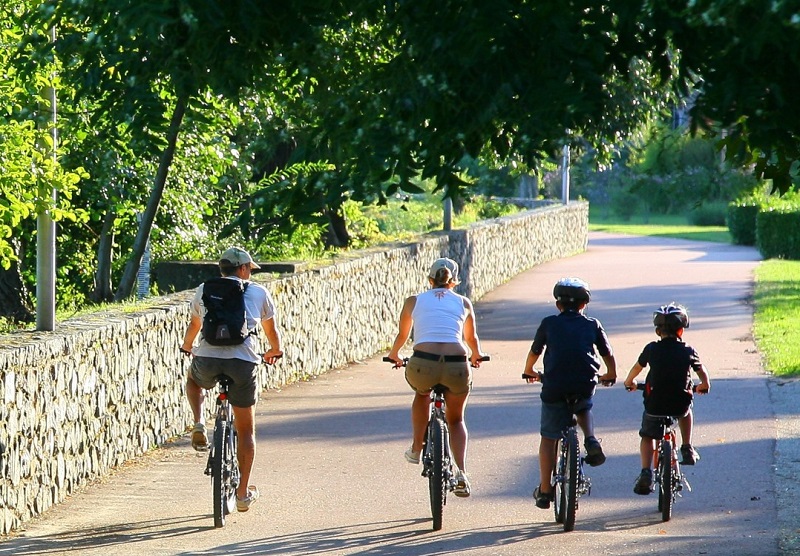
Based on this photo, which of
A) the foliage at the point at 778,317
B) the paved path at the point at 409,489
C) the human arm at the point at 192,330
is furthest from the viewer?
the foliage at the point at 778,317

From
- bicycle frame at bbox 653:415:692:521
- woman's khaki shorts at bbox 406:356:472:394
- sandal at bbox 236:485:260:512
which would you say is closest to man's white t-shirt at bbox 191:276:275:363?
sandal at bbox 236:485:260:512

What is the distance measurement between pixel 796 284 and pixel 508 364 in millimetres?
11190

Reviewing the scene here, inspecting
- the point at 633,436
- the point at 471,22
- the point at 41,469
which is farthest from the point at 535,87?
the point at 633,436

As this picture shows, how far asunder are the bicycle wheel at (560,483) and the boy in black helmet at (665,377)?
17.8 inches

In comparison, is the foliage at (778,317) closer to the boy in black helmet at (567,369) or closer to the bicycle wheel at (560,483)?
the bicycle wheel at (560,483)

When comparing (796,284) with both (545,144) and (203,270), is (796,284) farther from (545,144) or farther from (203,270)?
(545,144)

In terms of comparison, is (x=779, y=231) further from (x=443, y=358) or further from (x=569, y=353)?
(x=569, y=353)

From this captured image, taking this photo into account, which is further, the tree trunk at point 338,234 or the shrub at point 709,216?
the shrub at point 709,216

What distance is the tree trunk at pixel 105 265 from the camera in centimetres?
1656

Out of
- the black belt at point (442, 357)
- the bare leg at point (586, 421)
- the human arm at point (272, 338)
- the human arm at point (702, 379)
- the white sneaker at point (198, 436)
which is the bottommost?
the white sneaker at point (198, 436)

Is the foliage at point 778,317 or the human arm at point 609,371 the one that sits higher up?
the human arm at point 609,371

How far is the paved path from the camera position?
794 cm

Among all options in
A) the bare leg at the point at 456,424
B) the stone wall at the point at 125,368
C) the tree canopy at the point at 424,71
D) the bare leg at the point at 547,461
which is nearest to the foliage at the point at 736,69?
the tree canopy at the point at 424,71

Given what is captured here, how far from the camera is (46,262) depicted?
9680 millimetres
